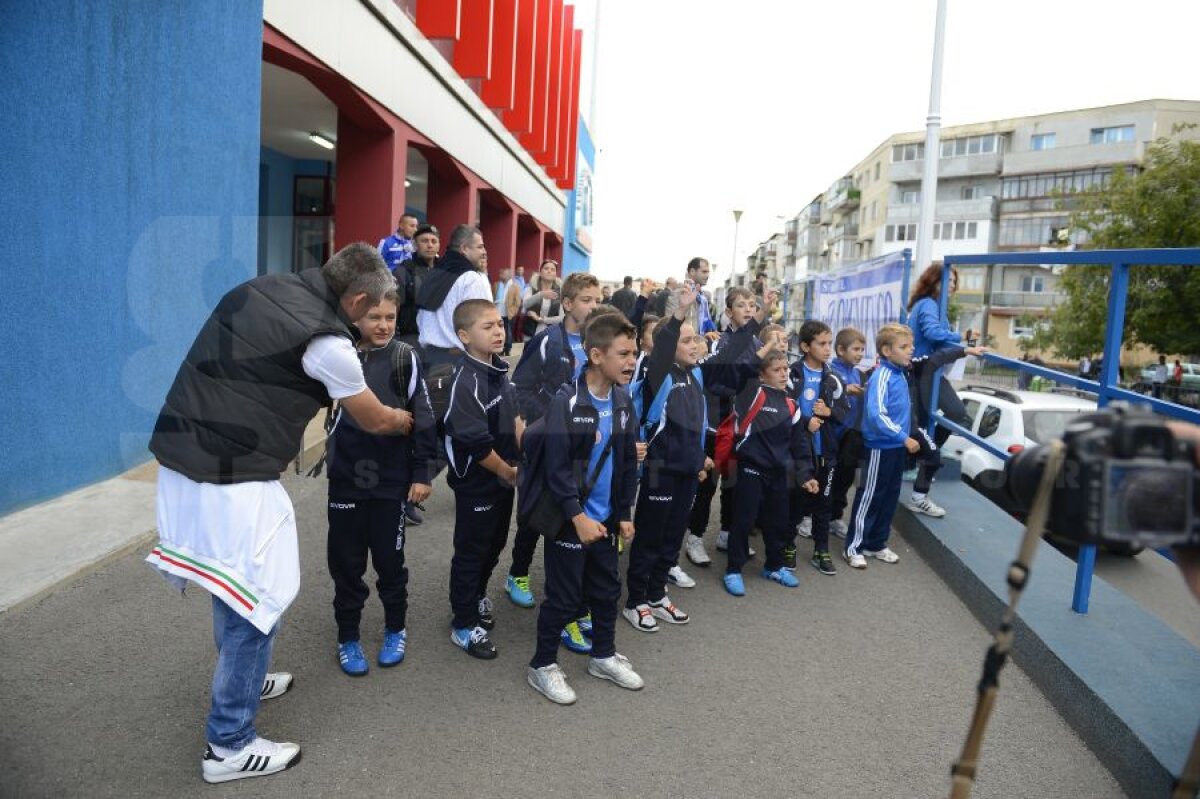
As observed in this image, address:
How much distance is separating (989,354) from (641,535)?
319cm

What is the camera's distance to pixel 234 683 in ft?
9.66

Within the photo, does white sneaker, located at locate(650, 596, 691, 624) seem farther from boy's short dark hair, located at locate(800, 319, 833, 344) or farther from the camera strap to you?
the camera strap

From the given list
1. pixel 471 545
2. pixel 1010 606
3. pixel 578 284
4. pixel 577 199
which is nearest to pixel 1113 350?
pixel 578 284

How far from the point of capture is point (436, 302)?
215 inches

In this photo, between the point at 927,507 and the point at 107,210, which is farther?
the point at 927,507

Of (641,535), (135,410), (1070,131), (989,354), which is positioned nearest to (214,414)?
(641,535)

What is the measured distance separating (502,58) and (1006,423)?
12.5 m

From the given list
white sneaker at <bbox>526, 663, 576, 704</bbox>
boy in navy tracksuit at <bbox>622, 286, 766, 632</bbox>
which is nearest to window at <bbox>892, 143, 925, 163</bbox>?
boy in navy tracksuit at <bbox>622, 286, 766, 632</bbox>

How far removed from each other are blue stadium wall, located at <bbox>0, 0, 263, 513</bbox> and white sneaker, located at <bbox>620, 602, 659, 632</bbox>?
4026 millimetres

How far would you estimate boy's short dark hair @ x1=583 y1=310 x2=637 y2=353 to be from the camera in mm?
3795

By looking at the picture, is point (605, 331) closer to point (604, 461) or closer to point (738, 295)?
point (604, 461)

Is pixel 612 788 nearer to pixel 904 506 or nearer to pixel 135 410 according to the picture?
pixel 904 506

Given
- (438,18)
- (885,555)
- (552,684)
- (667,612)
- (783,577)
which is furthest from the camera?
(438,18)

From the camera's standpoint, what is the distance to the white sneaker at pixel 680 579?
17.4ft
